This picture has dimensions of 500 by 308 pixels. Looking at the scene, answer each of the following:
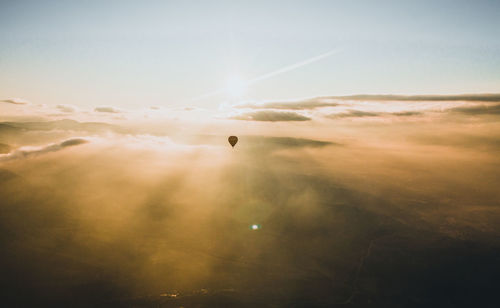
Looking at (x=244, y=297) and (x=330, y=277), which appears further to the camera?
(x=330, y=277)

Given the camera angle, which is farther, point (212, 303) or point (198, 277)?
point (198, 277)

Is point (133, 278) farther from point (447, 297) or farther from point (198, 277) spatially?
point (447, 297)

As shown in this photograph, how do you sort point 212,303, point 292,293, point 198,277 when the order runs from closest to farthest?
point 212,303 → point 292,293 → point 198,277

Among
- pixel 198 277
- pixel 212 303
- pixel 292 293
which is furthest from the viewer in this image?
pixel 198 277

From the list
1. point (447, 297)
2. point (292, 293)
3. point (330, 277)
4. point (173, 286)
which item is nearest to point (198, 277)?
point (173, 286)

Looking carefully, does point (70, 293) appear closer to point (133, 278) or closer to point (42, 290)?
point (42, 290)

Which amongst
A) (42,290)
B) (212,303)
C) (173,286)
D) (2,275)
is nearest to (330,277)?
(212,303)

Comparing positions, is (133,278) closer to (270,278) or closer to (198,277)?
(198,277)

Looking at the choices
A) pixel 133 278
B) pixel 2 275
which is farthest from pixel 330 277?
pixel 2 275
